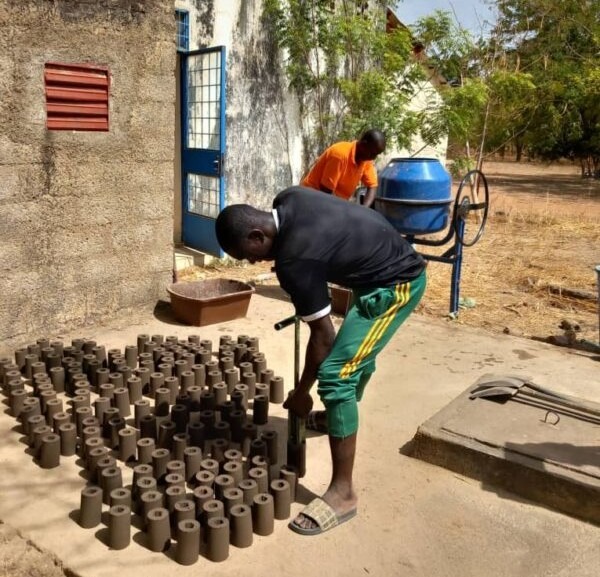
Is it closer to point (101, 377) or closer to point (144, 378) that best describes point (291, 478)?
point (144, 378)

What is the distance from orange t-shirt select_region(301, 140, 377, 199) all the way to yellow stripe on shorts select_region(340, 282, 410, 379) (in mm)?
3030

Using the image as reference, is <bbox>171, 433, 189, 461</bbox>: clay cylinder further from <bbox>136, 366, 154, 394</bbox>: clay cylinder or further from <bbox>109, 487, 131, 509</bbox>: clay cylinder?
<bbox>136, 366, 154, 394</bbox>: clay cylinder

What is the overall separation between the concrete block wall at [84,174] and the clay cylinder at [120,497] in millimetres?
2574

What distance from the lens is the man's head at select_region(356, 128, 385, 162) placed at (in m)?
5.79

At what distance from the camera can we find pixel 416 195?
6.13 metres

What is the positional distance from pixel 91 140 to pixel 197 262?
3.08 meters

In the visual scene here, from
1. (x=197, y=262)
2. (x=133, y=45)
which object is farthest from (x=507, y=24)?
(x=133, y=45)

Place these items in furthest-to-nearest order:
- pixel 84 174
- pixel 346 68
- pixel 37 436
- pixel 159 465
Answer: pixel 346 68
pixel 84 174
pixel 37 436
pixel 159 465

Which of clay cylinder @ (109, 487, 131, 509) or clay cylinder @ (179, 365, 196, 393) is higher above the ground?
clay cylinder @ (179, 365, 196, 393)

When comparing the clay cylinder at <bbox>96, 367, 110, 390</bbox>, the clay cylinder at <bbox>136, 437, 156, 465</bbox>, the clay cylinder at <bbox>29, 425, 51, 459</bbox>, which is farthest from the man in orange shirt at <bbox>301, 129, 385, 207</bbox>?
the clay cylinder at <bbox>29, 425, 51, 459</bbox>

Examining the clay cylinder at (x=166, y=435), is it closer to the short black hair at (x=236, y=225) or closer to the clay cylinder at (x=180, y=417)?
the clay cylinder at (x=180, y=417)

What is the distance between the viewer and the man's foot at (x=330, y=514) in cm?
301

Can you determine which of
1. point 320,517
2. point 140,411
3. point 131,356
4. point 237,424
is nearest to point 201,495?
point 320,517

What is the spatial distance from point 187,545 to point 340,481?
0.75 meters
